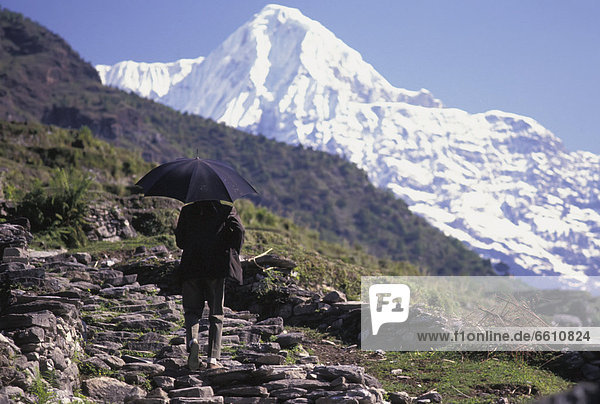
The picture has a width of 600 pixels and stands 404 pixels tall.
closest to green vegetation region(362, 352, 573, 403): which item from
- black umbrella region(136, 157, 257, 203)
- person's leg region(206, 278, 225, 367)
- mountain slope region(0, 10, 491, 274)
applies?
person's leg region(206, 278, 225, 367)

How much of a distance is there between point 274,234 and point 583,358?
39.1 feet

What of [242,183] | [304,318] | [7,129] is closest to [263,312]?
[304,318]

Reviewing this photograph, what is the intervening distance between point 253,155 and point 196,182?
10728cm

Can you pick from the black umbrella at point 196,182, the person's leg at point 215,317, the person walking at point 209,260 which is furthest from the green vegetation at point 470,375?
the black umbrella at point 196,182

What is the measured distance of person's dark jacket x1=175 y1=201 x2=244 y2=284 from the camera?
655 cm

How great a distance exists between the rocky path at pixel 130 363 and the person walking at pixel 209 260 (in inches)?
15.1

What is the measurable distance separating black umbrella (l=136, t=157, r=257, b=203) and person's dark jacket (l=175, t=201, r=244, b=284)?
0.16m

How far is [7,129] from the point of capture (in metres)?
25.7

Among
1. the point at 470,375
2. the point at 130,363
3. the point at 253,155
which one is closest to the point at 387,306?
the point at 470,375

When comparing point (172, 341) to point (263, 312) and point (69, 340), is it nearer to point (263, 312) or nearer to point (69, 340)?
point (69, 340)

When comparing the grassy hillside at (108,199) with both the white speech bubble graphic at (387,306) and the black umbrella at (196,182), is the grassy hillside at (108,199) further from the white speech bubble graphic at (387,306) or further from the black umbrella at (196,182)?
the black umbrella at (196,182)

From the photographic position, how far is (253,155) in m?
114

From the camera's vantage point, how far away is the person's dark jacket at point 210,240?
21.5ft

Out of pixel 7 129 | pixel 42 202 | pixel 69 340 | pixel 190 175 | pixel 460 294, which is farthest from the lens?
pixel 7 129
